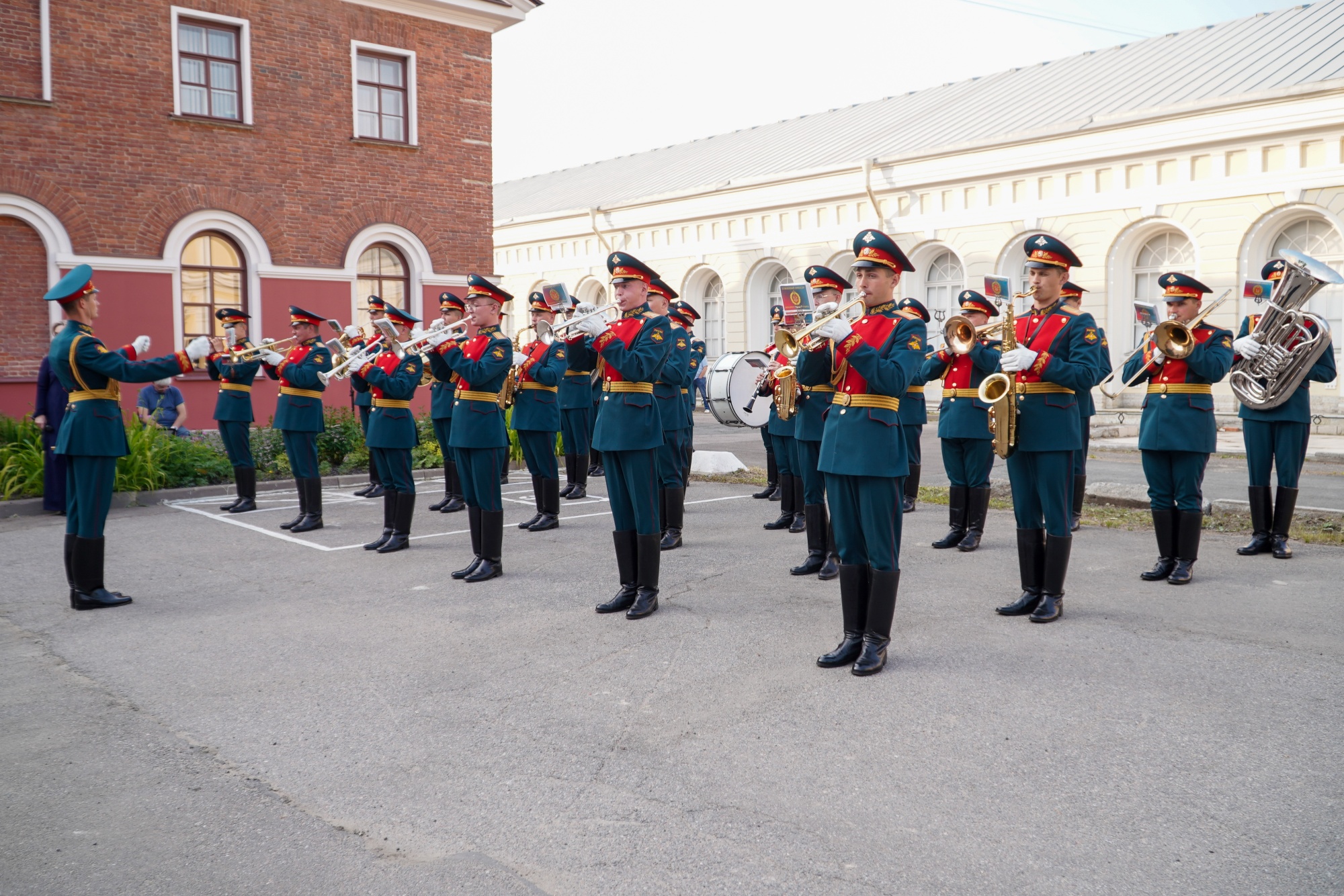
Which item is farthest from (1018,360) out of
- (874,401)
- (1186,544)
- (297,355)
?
(297,355)

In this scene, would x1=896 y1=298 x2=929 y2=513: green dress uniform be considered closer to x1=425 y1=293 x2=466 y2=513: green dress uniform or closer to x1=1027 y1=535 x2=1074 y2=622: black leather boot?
x1=1027 y1=535 x2=1074 y2=622: black leather boot

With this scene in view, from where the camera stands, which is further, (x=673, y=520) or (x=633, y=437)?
(x=673, y=520)

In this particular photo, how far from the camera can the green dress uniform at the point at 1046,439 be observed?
245 inches

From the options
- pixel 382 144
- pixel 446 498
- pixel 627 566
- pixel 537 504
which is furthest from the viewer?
pixel 382 144

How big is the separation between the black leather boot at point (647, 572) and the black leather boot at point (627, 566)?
0.03 meters

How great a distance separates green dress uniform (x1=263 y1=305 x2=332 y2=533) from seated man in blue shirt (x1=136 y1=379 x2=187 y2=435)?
5512mm

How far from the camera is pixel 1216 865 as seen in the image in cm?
331

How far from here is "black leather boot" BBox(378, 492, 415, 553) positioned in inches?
352

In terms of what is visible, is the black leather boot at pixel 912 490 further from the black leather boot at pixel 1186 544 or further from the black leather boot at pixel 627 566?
the black leather boot at pixel 627 566

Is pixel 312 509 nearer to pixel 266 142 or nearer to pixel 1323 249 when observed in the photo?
pixel 266 142

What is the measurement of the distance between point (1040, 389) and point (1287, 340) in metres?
2.82

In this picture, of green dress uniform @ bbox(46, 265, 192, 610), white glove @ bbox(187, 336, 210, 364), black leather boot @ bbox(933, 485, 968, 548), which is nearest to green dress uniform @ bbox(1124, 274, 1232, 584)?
black leather boot @ bbox(933, 485, 968, 548)

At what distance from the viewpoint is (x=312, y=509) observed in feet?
33.0

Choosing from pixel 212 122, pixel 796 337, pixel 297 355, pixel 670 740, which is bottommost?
pixel 670 740
